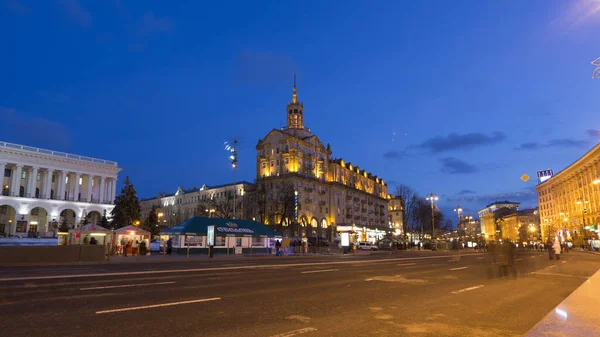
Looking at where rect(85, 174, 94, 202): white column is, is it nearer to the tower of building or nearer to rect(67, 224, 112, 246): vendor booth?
the tower of building

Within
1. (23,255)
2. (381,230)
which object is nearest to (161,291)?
(23,255)

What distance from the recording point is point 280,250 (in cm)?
4616

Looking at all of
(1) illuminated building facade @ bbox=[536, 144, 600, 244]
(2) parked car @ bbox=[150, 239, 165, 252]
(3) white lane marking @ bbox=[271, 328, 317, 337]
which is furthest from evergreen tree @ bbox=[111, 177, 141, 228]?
(1) illuminated building facade @ bbox=[536, 144, 600, 244]

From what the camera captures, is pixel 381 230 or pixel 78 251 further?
pixel 381 230

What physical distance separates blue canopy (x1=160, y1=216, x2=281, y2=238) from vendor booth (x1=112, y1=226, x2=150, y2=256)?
275cm

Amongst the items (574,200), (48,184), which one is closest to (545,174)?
(574,200)

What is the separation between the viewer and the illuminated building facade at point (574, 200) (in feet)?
280

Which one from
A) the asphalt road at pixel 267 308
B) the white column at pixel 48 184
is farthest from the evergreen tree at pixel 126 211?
the asphalt road at pixel 267 308

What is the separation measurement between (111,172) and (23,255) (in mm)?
77211

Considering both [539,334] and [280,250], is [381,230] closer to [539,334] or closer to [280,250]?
[280,250]

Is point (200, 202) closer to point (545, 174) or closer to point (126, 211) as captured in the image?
point (126, 211)

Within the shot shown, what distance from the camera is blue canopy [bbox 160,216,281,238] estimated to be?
4141 centimetres

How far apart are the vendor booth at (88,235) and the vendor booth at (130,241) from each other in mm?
1014

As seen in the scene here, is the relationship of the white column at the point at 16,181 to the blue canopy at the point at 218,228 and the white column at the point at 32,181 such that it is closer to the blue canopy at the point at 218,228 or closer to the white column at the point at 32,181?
the white column at the point at 32,181
